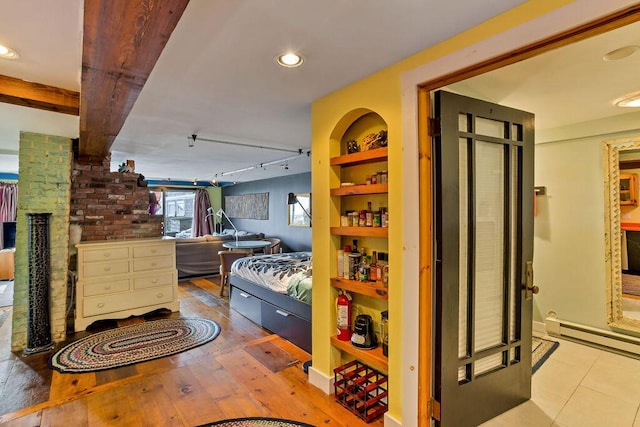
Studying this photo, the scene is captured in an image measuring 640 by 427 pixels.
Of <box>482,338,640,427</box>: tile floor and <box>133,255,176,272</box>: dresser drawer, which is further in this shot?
<box>133,255,176,272</box>: dresser drawer

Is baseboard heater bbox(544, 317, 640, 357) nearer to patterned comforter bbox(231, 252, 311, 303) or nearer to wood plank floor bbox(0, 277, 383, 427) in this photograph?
wood plank floor bbox(0, 277, 383, 427)

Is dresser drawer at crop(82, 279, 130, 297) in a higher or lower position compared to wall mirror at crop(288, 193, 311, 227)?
lower

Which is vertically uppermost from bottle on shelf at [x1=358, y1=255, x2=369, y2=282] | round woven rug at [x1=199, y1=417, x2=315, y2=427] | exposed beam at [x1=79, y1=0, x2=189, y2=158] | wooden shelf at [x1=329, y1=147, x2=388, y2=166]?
exposed beam at [x1=79, y1=0, x2=189, y2=158]

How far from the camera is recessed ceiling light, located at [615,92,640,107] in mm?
2301

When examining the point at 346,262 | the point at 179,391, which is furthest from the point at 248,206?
the point at 346,262

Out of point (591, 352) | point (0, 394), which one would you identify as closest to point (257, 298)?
point (0, 394)

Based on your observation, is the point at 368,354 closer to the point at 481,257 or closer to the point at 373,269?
the point at 373,269

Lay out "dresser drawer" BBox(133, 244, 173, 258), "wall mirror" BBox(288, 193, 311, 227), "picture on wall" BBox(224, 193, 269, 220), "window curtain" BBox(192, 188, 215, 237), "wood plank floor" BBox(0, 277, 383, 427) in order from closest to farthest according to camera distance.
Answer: "wood plank floor" BBox(0, 277, 383, 427)
"dresser drawer" BBox(133, 244, 173, 258)
"wall mirror" BBox(288, 193, 311, 227)
"picture on wall" BBox(224, 193, 269, 220)
"window curtain" BBox(192, 188, 215, 237)

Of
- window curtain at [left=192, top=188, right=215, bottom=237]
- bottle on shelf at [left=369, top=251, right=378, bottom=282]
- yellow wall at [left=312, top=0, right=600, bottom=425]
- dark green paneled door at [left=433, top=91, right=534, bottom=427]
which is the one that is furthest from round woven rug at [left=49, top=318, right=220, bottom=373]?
window curtain at [left=192, top=188, right=215, bottom=237]

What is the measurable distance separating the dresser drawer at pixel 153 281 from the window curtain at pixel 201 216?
5.20 m

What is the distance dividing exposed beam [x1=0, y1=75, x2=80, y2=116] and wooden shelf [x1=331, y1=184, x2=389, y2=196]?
6.54 feet

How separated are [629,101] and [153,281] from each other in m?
5.22

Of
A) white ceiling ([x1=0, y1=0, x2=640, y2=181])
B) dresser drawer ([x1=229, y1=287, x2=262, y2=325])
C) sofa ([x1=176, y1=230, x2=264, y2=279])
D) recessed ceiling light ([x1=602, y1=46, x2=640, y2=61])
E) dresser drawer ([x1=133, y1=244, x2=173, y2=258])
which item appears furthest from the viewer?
sofa ([x1=176, y1=230, x2=264, y2=279])

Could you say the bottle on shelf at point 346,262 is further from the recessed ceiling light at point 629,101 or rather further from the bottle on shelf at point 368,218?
the recessed ceiling light at point 629,101
